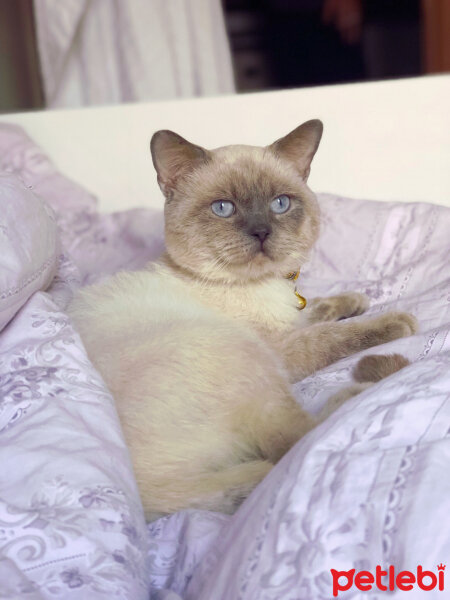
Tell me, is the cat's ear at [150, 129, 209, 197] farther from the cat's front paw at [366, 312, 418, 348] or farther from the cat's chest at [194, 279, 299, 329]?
the cat's front paw at [366, 312, 418, 348]

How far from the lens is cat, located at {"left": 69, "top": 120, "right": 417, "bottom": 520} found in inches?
38.0

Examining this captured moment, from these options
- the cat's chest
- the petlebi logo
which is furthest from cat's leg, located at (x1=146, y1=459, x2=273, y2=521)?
the cat's chest

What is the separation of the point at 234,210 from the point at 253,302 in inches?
7.6

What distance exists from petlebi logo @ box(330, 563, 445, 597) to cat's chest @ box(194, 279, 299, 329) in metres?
0.83

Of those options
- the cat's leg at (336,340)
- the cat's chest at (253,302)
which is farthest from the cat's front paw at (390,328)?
the cat's chest at (253,302)

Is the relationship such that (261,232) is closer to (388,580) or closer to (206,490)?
(206,490)

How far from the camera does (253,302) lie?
1372 millimetres

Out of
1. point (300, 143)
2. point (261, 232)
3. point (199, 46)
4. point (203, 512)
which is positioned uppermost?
point (199, 46)

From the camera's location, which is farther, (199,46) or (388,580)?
(199,46)

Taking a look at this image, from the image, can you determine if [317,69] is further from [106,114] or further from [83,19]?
[106,114]

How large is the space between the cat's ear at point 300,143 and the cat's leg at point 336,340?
1.30 ft

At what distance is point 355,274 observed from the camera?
1713mm

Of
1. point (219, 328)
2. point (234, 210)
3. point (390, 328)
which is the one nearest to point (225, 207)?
point (234, 210)

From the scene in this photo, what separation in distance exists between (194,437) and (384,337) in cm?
50
